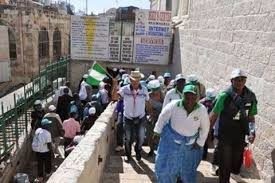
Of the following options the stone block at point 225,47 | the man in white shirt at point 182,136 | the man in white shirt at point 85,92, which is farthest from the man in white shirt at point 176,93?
the man in white shirt at point 85,92

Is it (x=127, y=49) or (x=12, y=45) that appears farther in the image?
(x=12, y=45)

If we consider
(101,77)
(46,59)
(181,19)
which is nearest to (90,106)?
(101,77)

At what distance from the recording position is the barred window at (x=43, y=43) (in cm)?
2255

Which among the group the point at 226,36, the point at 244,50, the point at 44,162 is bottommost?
the point at 44,162

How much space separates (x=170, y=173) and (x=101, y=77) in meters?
6.12

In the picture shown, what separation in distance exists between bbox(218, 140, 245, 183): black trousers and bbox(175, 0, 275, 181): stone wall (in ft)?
1.74

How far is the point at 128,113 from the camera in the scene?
18.0 feet

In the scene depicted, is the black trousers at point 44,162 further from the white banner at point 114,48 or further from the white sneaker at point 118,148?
the white banner at point 114,48

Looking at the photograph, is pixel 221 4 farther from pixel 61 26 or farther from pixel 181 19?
pixel 61 26

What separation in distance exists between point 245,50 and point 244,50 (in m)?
0.04

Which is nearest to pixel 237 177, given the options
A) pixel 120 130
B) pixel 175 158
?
pixel 175 158

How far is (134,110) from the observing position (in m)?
5.50

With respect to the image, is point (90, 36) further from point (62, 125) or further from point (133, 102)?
point (133, 102)

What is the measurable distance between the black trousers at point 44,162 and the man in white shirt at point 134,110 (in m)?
2.63
